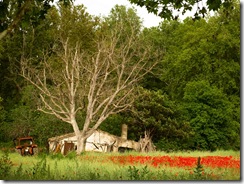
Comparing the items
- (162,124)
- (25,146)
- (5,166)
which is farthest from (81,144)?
(5,166)

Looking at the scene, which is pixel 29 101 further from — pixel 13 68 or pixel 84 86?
pixel 84 86

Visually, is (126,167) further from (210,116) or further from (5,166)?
(5,166)

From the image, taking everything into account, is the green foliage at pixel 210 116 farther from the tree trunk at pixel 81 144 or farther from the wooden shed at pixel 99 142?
the tree trunk at pixel 81 144

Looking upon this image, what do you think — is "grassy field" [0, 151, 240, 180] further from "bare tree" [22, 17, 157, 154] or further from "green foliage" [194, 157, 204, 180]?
"bare tree" [22, 17, 157, 154]

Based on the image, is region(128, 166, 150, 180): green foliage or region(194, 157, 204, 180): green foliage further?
region(128, 166, 150, 180): green foliage

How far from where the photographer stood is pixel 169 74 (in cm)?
995

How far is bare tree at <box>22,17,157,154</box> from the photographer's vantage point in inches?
414

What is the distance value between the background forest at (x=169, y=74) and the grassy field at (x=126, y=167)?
1.14 ft

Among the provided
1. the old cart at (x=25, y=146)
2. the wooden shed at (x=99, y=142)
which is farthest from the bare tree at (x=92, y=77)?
the old cart at (x=25, y=146)

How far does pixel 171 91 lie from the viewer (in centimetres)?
995

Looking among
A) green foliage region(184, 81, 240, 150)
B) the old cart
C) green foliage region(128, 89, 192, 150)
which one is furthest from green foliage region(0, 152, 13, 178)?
green foliage region(184, 81, 240, 150)

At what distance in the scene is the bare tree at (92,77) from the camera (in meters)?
10.5

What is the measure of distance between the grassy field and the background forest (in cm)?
35

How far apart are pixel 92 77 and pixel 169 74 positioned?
341 cm
